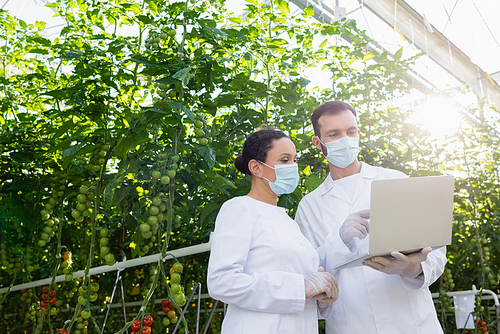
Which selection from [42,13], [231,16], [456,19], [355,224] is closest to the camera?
[355,224]

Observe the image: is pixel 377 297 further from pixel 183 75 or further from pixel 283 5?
pixel 283 5

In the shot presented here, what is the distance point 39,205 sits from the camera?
7.13ft

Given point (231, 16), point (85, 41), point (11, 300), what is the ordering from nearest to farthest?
1. point (85, 41)
2. point (231, 16)
3. point (11, 300)

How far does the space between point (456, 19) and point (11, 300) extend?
733cm

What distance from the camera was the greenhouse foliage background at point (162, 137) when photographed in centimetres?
160

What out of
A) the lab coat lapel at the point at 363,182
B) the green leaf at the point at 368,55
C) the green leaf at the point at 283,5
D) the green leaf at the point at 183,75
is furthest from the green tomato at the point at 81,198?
the green leaf at the point at 368,55

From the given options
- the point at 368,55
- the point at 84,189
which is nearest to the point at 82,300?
the point at 84,189

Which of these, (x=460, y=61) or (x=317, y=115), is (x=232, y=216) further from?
(x=460, y=61)

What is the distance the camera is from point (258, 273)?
1171mm

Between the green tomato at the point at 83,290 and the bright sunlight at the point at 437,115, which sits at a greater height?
the bright sunlight at the point at 437,115

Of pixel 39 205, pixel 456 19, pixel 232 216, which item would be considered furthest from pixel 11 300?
pixel 456 19

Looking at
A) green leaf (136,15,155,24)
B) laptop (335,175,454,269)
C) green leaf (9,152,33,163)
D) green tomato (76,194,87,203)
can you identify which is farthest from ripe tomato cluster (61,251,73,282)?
laptop (335,175,454,269)

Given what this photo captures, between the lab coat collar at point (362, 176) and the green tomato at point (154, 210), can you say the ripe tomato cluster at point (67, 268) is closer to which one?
the green tomato at point (154, 210)

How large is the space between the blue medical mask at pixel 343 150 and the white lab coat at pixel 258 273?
484 millimetres
